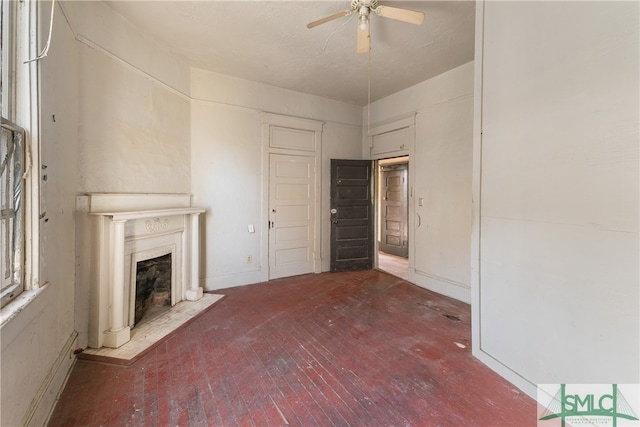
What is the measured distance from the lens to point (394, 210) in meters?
6.47

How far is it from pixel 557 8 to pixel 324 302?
3267 millimetres

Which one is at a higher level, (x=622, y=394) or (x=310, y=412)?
(x=622, y=394)

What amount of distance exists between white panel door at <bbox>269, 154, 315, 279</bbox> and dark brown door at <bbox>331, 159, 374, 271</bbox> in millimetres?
414

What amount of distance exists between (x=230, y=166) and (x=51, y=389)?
2882 mm

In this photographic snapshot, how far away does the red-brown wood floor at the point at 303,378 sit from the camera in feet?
5.27

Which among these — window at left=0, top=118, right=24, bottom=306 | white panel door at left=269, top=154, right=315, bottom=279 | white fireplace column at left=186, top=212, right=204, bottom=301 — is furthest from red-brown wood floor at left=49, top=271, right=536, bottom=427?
white panel door at left=269, top=154, right=315, bottom=279

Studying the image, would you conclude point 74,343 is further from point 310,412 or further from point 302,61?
point 302,61

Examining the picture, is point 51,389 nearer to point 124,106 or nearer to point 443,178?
point 124,106

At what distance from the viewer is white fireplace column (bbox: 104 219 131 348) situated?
7.46ft

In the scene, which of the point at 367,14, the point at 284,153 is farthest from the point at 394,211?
the point at 367,14

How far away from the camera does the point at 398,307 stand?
3232mm

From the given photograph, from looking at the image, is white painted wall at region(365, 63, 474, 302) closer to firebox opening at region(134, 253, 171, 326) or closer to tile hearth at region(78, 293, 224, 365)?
tile hearth at region(78, 293, 224, 365)

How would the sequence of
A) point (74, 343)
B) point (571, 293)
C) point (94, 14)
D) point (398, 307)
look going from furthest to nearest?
point (398, 307), point (94, 14), point (74, 343), point (571, 293)

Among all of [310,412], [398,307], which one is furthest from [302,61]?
[310,412]
